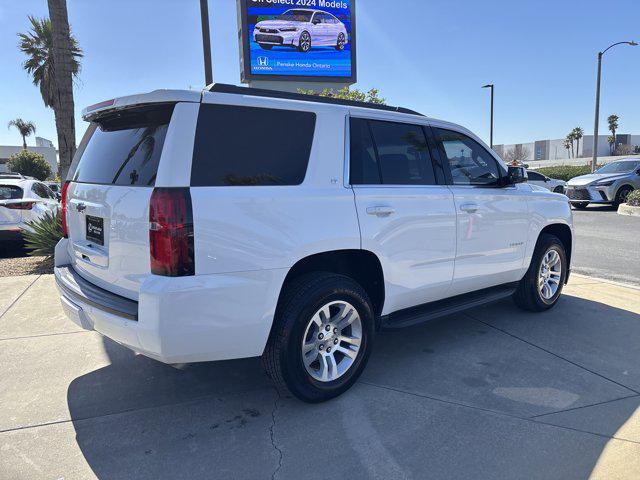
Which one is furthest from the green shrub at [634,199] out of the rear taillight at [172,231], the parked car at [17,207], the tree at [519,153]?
the tree at [519,153]

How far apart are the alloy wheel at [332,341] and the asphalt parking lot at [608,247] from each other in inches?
207

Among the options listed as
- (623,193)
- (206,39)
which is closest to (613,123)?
(623,193)

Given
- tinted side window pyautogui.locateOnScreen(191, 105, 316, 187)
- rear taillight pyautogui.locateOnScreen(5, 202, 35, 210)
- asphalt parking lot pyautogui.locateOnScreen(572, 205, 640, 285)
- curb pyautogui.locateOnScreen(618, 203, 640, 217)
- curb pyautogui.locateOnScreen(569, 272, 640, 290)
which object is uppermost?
tinted side window pyautogui.locateOnScreen(191, 105, 316, 187)

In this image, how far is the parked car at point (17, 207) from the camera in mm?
8734

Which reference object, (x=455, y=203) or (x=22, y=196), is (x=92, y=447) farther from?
(x=22, y=196)

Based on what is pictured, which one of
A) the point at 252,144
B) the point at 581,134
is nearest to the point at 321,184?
the point at 252,144

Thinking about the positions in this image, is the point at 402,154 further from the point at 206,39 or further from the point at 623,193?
the point at 623,193

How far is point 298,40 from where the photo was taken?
20.0 metres

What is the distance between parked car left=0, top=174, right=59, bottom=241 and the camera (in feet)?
28.7

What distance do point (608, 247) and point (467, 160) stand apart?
22.2 feet

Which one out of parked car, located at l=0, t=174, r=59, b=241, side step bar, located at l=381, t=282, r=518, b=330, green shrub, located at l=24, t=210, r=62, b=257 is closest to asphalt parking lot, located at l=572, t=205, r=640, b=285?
side step bar, located at l=381, t=282, r=518, b=330

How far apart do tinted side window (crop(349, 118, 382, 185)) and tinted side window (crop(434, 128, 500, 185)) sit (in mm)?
A: 924

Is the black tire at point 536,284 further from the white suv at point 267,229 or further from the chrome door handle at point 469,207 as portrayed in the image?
the chrome door handle at point 469,207

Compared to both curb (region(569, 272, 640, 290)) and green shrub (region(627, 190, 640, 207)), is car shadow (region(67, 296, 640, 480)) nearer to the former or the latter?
curb (region(569, 272, 640, 290))
